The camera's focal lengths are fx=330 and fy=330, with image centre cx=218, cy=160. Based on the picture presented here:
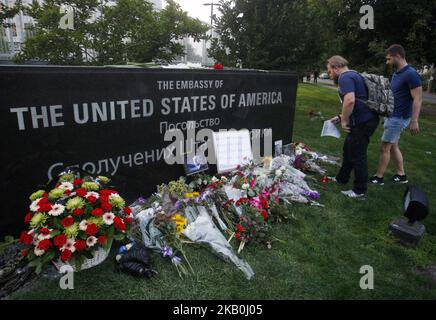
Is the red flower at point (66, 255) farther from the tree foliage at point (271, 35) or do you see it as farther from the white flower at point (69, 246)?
the tree foliage at point (271, 35)

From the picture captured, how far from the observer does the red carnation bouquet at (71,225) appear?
2.57m

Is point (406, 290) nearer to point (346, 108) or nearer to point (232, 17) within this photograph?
point (346, 108)

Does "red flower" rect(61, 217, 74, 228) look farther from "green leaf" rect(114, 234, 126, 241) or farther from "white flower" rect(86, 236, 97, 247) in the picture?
"green leaf" rect(114, 234, 126, 241)

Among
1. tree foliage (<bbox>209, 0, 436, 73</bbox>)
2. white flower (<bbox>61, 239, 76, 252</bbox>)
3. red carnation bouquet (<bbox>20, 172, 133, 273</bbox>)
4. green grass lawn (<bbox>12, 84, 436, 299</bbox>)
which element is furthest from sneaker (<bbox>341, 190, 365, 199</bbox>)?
tree foliage (<bbox>209, 0, 436, 73</bbox>)

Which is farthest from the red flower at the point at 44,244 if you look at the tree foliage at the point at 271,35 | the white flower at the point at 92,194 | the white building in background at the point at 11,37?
the white building in background at the point at 11,37

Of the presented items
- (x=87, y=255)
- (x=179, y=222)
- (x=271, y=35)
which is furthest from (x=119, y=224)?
(x=271, y=35)

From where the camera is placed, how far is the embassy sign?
3111 millimetres

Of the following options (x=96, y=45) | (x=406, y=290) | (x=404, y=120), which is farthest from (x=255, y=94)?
(x=406, y=290)

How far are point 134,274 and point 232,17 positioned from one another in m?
7.20

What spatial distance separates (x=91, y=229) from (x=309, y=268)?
6.62 feet

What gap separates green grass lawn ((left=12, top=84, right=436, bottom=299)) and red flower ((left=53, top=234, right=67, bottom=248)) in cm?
41

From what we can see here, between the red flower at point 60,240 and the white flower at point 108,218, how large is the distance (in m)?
0.33

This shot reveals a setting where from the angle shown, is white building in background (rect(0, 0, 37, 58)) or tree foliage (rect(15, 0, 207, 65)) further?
white building in background (rect(0, 0, 37, 58))
